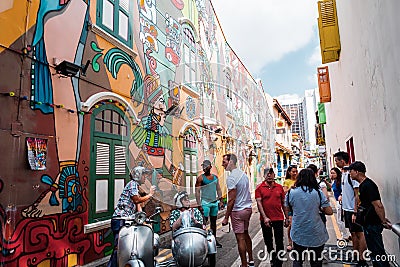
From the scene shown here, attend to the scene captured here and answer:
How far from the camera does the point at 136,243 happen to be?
3639 millimetres

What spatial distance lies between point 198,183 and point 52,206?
247 cm

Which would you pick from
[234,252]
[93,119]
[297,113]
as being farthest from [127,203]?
[297,113]

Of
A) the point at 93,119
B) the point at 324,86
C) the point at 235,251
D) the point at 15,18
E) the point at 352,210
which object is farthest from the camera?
the point at 324,86

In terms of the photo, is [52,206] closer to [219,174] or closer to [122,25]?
[219,174]

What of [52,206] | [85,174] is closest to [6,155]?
[52,206]

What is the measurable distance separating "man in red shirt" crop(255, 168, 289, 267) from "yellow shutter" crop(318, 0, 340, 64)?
22.4ft

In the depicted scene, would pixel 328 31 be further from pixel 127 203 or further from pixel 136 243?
pixel 136 243

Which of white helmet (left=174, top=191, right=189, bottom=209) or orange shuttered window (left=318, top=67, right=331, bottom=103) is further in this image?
orange shuttered window (left=318, top=67, right=331, bottom=103)

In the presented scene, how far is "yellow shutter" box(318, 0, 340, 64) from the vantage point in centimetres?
981

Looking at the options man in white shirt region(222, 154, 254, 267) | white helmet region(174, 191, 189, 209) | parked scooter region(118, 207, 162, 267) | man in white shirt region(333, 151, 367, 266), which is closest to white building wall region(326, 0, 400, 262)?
man in white shirt region(333, 151, 367, 266)

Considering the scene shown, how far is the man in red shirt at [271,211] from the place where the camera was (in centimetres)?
464

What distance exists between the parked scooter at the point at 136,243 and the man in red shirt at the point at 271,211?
6.01 ft

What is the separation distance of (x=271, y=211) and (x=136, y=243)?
2.21m

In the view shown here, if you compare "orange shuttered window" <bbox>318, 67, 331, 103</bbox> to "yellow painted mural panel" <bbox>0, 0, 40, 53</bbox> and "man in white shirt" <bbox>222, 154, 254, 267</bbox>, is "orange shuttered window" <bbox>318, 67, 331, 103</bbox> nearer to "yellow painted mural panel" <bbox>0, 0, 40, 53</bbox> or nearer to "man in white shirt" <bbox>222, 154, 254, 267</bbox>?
"man in white shirt" <bbox>222, 154, 254, 267</bbox>
